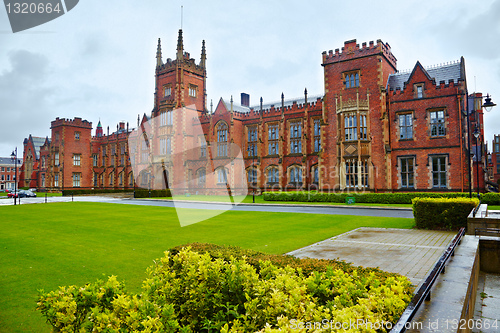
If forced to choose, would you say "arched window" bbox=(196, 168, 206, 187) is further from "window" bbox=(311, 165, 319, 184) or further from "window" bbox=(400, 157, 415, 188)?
"window" bbox=(400, 157, 415, 188)

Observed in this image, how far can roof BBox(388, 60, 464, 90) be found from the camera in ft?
94.0

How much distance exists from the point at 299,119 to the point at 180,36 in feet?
81.7

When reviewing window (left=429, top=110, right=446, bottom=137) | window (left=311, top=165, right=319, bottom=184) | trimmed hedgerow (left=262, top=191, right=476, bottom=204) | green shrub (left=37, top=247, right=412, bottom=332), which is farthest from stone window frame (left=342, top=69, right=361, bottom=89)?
green shrub (left=37, top=247, right=412, bottom=332)

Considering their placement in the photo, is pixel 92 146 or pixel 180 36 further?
pixel 92 146

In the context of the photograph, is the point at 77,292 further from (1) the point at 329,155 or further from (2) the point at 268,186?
(2) the point at 268,186

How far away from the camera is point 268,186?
40750 millimetres

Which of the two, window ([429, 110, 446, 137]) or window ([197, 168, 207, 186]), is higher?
window ([429, 110, 446, 137])

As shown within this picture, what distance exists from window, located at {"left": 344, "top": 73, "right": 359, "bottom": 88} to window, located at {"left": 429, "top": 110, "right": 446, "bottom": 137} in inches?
299

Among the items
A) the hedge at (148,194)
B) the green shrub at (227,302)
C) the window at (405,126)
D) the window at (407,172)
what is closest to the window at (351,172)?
the window at (407,172)

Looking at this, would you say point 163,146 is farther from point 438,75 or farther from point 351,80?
point 438,75

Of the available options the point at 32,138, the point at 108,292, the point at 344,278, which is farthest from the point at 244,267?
the point at 32,138

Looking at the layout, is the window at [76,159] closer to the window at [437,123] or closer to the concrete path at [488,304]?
the window at [437,123]

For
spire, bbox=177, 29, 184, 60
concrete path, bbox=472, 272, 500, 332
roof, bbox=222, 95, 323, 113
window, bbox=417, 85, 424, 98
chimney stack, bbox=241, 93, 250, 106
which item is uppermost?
spire, bbox=177, 29, 184, 60

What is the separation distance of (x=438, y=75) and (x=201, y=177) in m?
32.9
